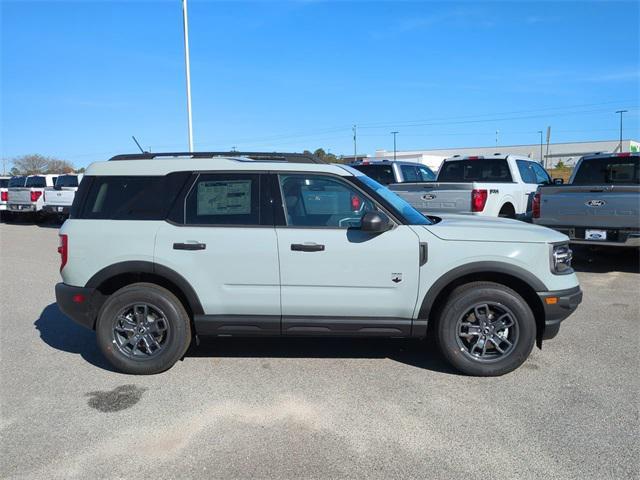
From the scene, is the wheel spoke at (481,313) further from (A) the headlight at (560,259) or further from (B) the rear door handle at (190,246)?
(B) the rear door handle at (190,246)

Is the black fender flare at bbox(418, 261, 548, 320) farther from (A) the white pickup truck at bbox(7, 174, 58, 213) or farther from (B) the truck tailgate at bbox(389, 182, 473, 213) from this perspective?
(A) the white pickup truck at bbox(7, 174, 58, 213)

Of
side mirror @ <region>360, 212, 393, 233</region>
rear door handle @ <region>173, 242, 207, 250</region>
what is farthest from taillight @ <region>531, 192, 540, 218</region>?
rear door handle @ <region>173, 242, 207, 250</region>

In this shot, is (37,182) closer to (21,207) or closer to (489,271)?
(21,207)

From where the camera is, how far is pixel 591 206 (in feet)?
27.4

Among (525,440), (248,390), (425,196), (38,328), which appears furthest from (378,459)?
(425,196)

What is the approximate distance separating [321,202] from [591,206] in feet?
18.7

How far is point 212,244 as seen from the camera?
14.5ft

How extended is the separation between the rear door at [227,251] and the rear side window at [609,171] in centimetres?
707

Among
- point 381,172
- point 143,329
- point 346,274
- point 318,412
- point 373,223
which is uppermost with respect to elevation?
point 381,172

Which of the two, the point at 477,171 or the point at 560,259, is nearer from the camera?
the point at 560,259

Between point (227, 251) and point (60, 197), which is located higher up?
point (60, 197)

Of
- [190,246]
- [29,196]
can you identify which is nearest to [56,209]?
[29,196]

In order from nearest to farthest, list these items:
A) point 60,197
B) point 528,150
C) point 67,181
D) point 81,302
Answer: point 81,302
point 60,197
point 67,181
point 528,150

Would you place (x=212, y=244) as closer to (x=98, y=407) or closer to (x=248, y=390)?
(x=248, y=390)
